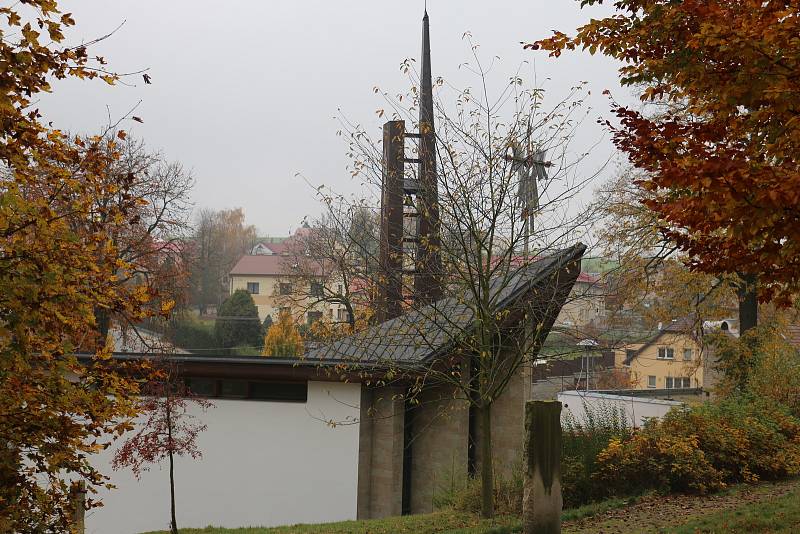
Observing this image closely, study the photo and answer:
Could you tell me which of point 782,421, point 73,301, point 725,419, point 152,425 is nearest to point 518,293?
point 725,419

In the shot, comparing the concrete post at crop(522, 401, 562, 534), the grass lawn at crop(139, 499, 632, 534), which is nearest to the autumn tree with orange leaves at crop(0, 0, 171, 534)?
the concrete post at crop(522, 401, 562, 534)

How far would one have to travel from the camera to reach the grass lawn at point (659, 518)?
27.9 ft

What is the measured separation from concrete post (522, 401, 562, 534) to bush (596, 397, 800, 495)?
154 inches

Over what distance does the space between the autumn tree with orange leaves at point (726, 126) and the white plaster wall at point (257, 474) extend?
8.17m

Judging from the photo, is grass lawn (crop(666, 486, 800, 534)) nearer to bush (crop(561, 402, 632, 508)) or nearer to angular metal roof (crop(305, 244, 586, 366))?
bush (crop(561, 402, 632, 508))

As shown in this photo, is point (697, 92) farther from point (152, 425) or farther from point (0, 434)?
point (152, 425)

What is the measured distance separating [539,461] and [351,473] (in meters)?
7.53

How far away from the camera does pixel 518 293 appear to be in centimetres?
1205

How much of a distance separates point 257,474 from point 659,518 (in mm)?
7532

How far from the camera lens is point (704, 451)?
452 inches

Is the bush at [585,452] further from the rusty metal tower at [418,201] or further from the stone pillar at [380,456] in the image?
the stone pillar at [380,456]

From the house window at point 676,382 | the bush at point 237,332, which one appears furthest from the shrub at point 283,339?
the house window at point 676,382

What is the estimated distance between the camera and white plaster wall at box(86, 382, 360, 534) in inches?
553

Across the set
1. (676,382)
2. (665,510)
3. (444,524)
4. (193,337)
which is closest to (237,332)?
(193,337)
